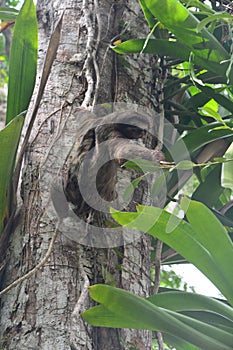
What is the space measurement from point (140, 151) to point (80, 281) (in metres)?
0.25

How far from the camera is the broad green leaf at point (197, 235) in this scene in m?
0.96

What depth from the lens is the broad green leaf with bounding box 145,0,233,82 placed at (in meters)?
1.20

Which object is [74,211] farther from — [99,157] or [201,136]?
[201,136]

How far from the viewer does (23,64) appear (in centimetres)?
117

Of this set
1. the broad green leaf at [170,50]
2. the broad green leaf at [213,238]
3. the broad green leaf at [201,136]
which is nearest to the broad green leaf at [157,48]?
the broad green leaf at [170,50]

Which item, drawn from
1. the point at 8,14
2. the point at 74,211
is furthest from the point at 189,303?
the point at 8,14

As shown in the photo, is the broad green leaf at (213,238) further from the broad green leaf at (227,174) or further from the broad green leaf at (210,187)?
the broad green leaf at (210,187)

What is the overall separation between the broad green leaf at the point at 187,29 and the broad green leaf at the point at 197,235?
44 centimetres

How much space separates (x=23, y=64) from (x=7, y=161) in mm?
212

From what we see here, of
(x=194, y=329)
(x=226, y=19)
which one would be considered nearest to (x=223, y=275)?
(x=194, y=329)

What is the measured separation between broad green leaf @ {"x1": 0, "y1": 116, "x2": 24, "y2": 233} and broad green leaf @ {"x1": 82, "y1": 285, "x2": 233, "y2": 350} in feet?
0.90

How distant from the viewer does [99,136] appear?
1042 mm

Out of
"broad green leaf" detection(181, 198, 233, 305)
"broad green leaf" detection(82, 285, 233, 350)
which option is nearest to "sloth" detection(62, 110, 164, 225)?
"broad green leaf" detection(181, 198, 233, 305)

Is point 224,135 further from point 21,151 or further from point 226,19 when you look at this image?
point 21,151
